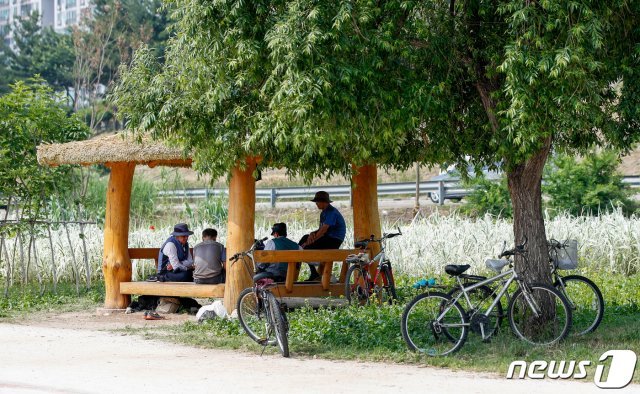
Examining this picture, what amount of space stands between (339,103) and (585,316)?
175 inches

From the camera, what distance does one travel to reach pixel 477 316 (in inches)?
430

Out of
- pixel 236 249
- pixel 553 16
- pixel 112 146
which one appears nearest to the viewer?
pixel 553 16

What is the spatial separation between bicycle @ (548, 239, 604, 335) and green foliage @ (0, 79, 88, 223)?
853 centimetres

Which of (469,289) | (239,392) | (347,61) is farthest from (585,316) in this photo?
(239,392)

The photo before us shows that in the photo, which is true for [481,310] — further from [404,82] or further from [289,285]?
[289,285]

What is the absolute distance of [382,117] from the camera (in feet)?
33.9

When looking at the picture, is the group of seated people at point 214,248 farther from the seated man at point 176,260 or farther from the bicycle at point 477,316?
the bicycle at point 477,316

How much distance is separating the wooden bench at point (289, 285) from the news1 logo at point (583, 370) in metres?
4.36

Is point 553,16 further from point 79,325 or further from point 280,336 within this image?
point 79,325

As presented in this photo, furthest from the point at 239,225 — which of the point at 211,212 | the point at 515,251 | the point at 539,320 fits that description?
the point at 211,212

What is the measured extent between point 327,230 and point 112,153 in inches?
123

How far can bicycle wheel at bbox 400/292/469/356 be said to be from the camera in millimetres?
10602

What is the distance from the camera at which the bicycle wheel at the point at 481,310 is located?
428 inches

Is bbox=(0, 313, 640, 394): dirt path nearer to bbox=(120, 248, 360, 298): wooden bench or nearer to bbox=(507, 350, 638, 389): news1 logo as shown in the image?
bbox=(507, 350, 638, 389): news1 logo
